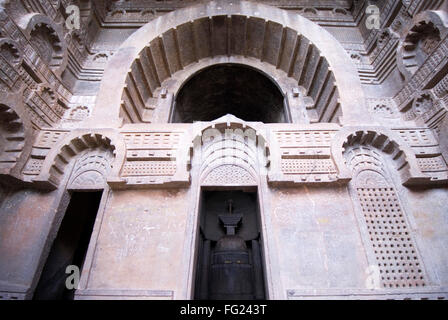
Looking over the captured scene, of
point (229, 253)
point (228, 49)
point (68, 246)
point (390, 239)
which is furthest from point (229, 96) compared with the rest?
point (390, 239)

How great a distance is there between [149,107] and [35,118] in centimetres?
285

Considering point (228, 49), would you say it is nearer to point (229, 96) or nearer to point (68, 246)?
point (229, 96)

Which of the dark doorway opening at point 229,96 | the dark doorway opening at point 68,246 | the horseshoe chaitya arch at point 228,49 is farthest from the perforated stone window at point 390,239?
the dark doorway opening at point 68,246

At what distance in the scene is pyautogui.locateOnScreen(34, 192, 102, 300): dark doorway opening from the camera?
5.68m

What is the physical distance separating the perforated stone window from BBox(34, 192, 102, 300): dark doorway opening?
6.16m

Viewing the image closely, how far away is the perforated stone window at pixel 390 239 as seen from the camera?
4.12 m

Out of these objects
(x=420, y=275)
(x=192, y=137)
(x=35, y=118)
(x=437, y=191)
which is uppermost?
(x=35, y=118)

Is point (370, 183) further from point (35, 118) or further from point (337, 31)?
point (35, 118)

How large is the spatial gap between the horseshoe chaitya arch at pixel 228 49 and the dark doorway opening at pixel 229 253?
3.39 m

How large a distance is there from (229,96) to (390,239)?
7.39m

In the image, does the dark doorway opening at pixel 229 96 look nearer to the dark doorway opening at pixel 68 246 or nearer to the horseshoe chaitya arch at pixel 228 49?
the horseshoe chaitya arch at pixel 228 49

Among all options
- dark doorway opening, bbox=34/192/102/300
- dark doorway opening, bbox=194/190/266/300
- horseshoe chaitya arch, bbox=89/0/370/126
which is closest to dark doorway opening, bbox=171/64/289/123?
horseshoe chaitya arch, bbox=89/0/370/126
